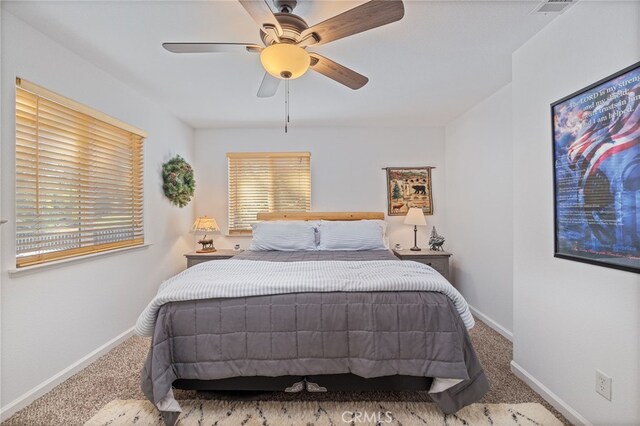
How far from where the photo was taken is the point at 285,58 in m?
1.56

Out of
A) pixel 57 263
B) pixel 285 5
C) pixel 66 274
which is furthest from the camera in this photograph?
pixel 66 274

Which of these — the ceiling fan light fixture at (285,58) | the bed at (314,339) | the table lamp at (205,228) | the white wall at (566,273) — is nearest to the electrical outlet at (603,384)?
the white wall at (566,273)

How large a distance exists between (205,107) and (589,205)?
3.54 m

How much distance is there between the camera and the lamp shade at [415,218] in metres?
3.78

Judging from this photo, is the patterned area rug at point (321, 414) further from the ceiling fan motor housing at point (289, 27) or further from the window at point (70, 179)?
the ceiling fan motor housing at point (289, 27)

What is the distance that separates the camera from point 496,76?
2.58m

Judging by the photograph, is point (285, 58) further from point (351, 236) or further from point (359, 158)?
point (359, 158)

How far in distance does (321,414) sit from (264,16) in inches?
87.3

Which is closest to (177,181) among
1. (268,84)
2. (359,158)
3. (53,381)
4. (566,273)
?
(268,84)

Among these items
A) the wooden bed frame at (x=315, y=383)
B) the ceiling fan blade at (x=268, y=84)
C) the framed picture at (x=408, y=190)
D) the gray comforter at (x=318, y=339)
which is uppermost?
the ceiling fan blade at (x=268, y=84)

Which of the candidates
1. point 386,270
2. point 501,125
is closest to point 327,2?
point 386,270

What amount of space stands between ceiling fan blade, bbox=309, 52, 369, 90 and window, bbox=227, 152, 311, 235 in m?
2.15

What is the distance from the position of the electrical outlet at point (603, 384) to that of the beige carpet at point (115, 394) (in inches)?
13.3

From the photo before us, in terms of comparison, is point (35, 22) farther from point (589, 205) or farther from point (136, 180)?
point (589, 205)
